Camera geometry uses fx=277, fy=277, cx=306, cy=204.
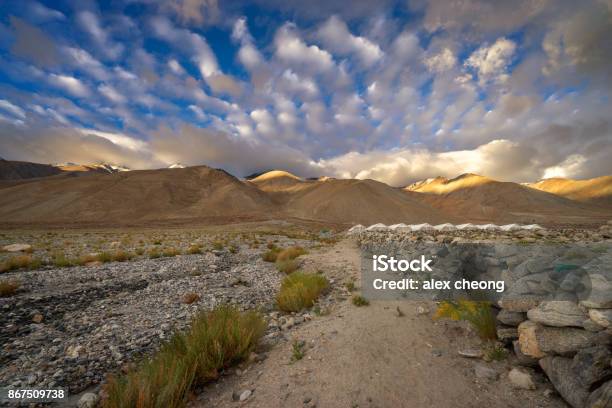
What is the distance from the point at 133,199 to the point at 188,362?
87.2 metres

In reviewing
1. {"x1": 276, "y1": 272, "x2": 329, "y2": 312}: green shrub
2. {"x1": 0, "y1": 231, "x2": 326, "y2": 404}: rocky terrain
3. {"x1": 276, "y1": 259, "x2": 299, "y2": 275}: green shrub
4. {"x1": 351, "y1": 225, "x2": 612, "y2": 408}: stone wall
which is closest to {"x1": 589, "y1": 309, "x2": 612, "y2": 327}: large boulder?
{"x1": 351, "y1": 225, "x2": 612, "y2": 408}: stone wall

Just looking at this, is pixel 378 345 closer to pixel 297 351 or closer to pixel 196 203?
pixel 297 351

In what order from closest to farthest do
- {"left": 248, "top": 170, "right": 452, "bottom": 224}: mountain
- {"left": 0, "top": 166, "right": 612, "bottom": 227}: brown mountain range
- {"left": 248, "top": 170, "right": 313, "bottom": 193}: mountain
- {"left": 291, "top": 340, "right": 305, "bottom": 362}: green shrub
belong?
{"left": 291, "top": 340, "right": 305, "bottom": 362}: green shrub → {"left": 0, "top": 166, "right": 612, "bottom": 227}: brown mountain range → {"left": 248, "top": 170, "right": 452, "bottom": 224}: mountain → {"left": 248, "top": 170, "right": 313, "bottom": 193}: mountain

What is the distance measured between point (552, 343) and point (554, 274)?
4.19 feet

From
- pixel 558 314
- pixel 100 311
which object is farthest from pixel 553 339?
pixel 100 311

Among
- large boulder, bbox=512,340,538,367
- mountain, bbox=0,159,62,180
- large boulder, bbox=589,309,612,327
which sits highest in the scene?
mountain, bbox=0,159,62,180

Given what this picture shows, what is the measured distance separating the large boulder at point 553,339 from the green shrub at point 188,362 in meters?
3.91

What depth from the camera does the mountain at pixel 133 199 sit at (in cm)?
6594

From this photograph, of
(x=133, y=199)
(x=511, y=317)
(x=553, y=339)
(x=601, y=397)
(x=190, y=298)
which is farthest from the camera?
(x=133, y=199)

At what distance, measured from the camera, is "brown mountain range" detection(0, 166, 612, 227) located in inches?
2650

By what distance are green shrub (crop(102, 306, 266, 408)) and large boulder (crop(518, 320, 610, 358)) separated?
154 inches

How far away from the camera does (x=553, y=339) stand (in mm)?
3422

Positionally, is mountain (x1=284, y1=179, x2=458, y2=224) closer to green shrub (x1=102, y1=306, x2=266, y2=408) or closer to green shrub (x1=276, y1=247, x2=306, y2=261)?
green shrub (x1=276, y1=247, x2=306, y2=261)

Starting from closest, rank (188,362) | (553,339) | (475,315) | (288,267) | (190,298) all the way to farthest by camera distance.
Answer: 1. (553,339)
2. (188,362)
3. (475,315)
4. (190,298)
5. (288,267)
